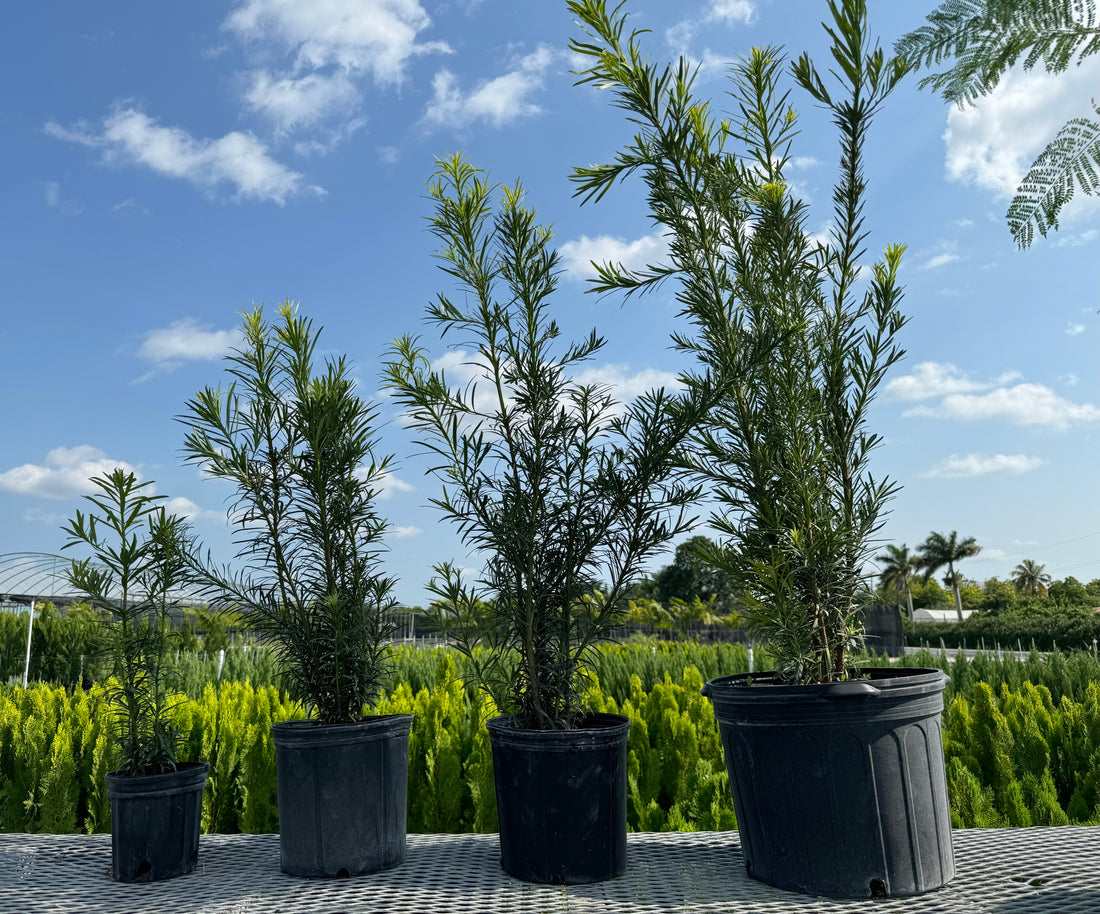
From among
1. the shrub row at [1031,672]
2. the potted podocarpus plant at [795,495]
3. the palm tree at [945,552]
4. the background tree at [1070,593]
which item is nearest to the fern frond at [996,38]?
the potted podocarpus plant at [795,495]

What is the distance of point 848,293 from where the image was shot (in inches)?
118

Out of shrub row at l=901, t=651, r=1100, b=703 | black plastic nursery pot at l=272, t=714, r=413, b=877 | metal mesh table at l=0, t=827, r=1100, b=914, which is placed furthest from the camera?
shrub row at l=901, t=651, r=1100, b=703

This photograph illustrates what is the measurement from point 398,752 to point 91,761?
2695 millimetres

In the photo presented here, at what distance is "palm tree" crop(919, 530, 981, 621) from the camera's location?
75.2 m

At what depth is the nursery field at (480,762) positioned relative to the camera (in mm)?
3779

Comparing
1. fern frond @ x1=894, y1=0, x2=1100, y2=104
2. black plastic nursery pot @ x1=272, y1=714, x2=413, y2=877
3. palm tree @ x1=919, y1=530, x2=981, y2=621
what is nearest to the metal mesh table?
black plastic nursery pot @ x1=272, y1=714, x2=413, y2=877

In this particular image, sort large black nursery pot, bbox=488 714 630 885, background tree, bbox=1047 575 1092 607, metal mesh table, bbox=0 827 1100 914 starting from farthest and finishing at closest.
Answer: background tree, bbox=1047 575 1092 607, large black nursery pot, bbox=488 714 630 885, metal mesh table, bbox=0 827 1100 914

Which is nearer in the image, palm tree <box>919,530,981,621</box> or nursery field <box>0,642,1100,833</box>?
nursery field <box>0,642,1100,833</box>

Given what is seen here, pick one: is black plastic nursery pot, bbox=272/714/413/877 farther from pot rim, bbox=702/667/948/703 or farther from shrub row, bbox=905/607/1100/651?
shrub row, bbox=905/607/1100/651

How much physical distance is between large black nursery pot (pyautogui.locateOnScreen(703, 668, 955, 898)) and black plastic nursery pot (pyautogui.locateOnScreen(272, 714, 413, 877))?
1.28 meters

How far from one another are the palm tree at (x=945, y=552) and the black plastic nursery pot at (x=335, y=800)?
80.2 m

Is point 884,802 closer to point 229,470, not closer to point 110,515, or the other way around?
point 229,470

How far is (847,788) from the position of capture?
2414 mm

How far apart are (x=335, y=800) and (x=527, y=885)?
2.35ft
